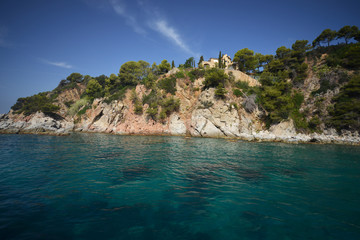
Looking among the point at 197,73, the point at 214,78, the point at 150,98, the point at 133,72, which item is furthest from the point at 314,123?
the point at 133,72

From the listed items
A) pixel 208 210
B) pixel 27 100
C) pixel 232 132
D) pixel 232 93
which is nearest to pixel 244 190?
pixel 208 210

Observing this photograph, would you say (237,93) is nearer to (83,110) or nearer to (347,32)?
(347,32)

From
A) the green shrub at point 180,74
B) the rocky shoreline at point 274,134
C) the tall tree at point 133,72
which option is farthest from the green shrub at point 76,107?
the green shrub at point 180,74

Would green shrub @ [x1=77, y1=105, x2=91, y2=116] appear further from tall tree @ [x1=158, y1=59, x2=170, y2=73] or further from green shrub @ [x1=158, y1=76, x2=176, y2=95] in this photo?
tall tree @ [x1=158, y1=59, x2=170, y2=73]

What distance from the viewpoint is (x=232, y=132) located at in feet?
123

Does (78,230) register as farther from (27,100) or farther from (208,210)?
(27,100)

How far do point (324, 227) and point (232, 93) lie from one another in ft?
146

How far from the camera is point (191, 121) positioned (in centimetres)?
4312

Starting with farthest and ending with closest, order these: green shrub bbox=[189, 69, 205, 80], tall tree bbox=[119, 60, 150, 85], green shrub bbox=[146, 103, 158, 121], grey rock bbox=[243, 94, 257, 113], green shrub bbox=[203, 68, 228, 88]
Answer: tall tree bbox=[119, 60, 150, 85], green shrub bbox=[189, 69, 205, 80], green shrub bbox=[146, 103, 158, 121], green shrub bbox=[203, 68, 228, 88], grey rock bbox=[243, 94, 257, 113]

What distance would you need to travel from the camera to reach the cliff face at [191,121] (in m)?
34.7

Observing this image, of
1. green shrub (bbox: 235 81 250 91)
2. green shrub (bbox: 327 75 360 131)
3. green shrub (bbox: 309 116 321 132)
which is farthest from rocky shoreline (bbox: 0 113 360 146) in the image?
green shrub (bbox: 235 81 250 91)

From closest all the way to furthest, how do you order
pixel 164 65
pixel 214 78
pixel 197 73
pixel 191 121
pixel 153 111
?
1. pixel 191 121
2. pixel 214 78
3. pixel 153 111
4. pixel 197 73
5. pixel 164 65

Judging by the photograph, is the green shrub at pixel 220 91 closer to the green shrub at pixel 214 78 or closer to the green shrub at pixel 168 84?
the green shrub at pixel 214 78

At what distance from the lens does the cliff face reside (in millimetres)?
34656
